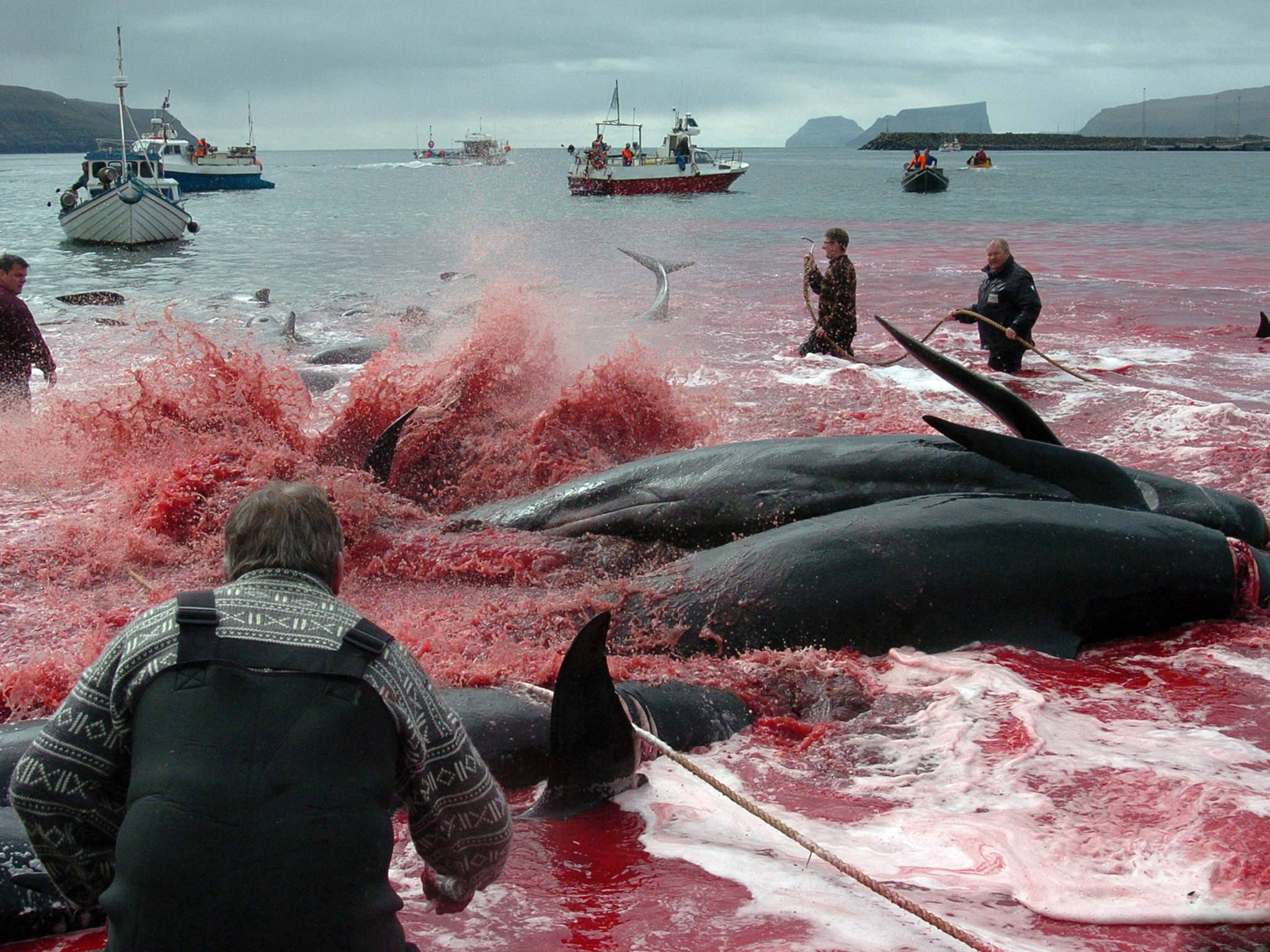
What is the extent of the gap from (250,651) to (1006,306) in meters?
12.7

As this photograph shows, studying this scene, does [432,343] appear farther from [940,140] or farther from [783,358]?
[940,140]

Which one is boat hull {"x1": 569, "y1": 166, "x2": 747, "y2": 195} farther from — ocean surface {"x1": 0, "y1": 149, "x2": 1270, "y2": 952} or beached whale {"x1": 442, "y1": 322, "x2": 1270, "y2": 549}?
beached whale {"x1": 442, "y1": 322, "x2": 1270, "y2": 549}

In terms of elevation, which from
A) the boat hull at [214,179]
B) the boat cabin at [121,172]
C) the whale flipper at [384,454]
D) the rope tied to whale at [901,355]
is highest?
the boat hull at [214,179]

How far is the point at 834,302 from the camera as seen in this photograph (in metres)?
13.8

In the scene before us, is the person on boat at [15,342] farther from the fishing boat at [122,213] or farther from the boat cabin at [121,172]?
the boat cabin at [121,172]

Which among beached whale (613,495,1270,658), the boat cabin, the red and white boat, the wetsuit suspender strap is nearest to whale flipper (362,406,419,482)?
beached whale (613,495,1270,658)

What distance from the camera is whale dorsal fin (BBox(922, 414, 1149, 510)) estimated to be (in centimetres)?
→ 609

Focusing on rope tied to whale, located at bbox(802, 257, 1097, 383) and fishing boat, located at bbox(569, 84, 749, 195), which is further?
fishing boat, located at bbox(569, 84, 749, 195)

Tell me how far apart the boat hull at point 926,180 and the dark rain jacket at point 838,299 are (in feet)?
189

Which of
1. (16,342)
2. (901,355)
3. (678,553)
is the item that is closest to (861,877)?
(678,553)

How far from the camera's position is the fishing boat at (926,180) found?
67.6 metres

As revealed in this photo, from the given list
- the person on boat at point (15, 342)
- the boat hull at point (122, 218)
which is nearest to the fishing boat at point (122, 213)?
the boat hull at point (122, 218)

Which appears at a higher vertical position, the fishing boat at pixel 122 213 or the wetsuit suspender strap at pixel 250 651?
the fishing boat at pixel 122 213

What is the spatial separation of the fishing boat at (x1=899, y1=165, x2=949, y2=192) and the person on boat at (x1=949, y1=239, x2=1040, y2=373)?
189 ft
